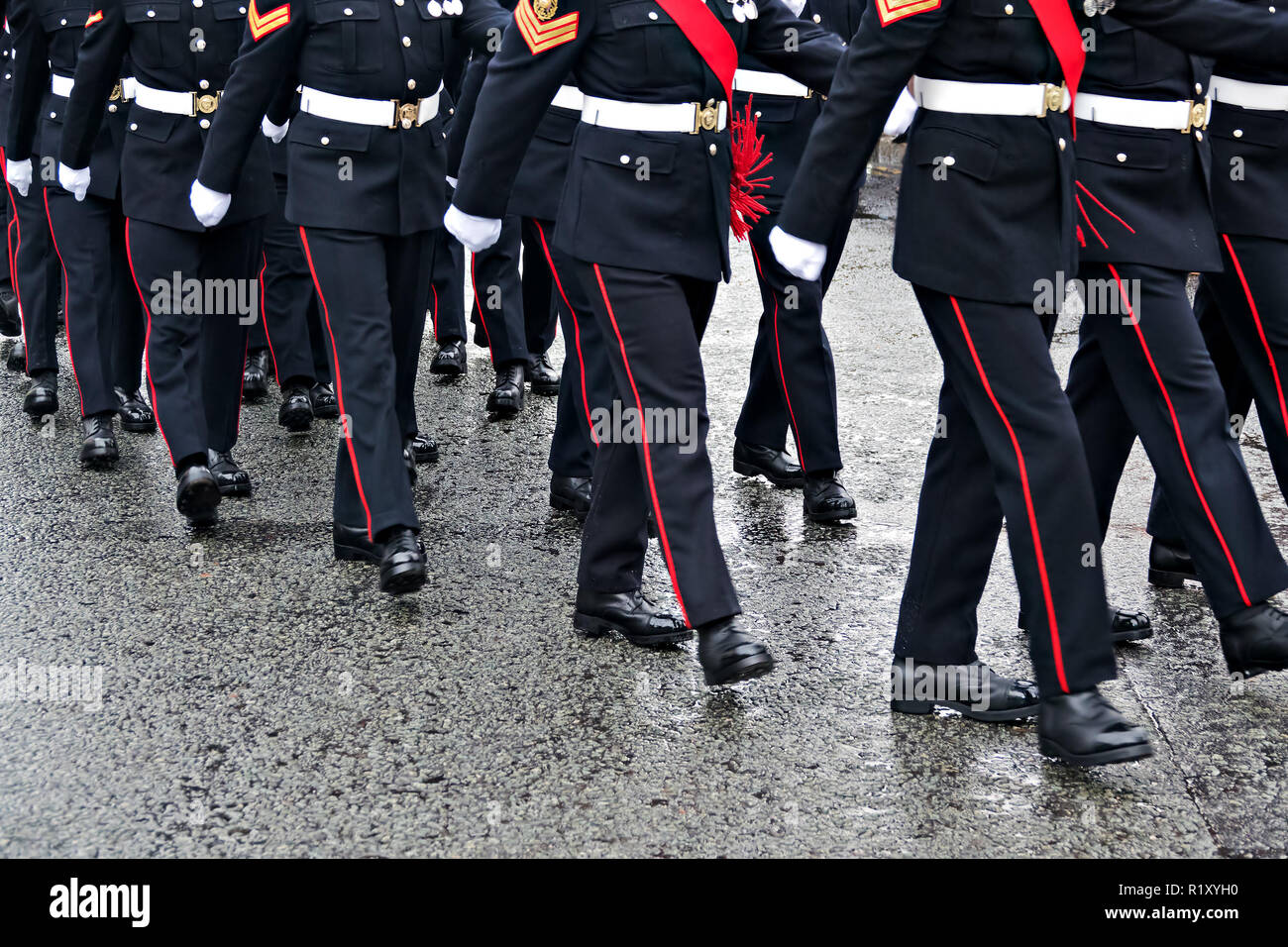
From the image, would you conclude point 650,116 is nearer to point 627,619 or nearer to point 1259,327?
point 627,619

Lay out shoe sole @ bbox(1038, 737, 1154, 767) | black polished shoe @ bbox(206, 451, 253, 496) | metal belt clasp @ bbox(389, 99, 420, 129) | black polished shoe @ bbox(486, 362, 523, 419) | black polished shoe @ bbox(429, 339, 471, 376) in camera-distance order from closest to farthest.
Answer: shoe sole @ bbox(1038, 737, 1154, 767) → metal belt clasp @ bbox(389, 99, 420, 129) → black polished shoe @ bbox(206, 451, 253, 496) → black polished shoe @ bbox(486, 362, 523, 419) → black polished shoe @ bbox(429, 339, 471, 376)

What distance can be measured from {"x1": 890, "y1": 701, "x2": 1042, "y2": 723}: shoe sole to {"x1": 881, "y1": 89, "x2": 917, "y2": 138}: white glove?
4.25ft

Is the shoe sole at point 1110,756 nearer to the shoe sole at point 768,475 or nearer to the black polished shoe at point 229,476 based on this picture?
the shoe sole at point 768,475

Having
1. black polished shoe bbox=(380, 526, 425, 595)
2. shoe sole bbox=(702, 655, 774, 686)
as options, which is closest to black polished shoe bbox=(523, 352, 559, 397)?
black polished shoe bbox=(380, 526, 425, 595)

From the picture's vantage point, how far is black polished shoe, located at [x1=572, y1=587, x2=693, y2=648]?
417 centimetres

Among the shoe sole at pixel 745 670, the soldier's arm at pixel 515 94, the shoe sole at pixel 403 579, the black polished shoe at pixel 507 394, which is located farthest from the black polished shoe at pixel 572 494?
the shoe sole at pixel 745 670

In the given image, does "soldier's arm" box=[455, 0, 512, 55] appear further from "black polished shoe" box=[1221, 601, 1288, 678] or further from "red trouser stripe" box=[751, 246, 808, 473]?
"black polished shoe" box=[1221, 601, 1288, 678]

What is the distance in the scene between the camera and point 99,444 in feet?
19.2

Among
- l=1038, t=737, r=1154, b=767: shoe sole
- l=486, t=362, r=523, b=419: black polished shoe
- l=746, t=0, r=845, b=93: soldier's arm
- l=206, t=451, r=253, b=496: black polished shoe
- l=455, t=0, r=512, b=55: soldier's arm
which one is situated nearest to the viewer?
l=1038, t=737, r=1154, b=767: shoe sole

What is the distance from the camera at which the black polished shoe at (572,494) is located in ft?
17.2

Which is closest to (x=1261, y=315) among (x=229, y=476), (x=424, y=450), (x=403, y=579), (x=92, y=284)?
(x=403, y=579)

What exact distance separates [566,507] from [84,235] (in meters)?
2.21
